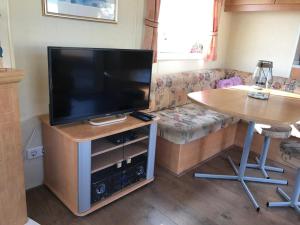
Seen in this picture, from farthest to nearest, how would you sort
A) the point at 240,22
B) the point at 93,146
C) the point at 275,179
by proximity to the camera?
the point at 240,22 → the point at 275,179 → the point at 93,146

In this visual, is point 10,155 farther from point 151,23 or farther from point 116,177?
point 151,23

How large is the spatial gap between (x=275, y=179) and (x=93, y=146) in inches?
73.7

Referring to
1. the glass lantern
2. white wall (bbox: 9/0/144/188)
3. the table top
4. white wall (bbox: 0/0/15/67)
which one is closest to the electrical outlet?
white wall (bbox: 9/0/144/188)

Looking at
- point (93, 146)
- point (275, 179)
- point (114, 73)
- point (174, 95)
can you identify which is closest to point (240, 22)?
point (174, 95)

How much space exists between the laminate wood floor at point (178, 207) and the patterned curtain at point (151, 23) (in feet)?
4.49

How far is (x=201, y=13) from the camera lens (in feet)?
11.7

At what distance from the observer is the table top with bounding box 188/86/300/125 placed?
1.75 meters

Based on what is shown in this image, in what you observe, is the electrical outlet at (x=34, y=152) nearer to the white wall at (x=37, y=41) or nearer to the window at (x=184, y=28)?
the white wall at (x=37, y=41)

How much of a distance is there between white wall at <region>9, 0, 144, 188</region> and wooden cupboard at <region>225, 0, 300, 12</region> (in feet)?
6.33

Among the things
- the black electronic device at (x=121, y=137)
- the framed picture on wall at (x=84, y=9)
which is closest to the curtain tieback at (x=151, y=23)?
the framed picture on wall at (x=84, y=9)

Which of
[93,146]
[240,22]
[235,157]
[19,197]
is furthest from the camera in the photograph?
[240,22]

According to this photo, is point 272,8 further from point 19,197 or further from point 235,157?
point 19,197

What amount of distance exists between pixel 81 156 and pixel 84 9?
3.90 feet

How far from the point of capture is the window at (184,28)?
3105mm
